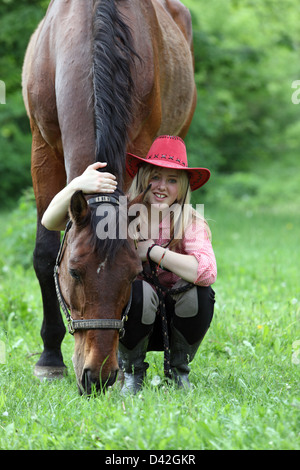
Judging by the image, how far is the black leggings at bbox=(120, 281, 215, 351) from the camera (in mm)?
3049

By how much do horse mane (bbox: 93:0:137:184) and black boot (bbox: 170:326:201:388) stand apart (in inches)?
37.8

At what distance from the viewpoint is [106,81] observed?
2.91 metres

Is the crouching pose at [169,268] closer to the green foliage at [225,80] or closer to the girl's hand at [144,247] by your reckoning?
the girl's hand at [144,247]

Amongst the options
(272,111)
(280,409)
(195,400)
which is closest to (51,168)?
(195,400)

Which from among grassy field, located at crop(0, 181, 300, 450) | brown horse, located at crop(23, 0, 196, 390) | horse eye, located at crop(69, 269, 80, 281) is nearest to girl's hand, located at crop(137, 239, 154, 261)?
brown horse, located at crop(23, 0, 196, 390)

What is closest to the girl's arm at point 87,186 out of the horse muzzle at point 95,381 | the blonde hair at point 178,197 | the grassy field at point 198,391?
the blonde hair at point 178,197

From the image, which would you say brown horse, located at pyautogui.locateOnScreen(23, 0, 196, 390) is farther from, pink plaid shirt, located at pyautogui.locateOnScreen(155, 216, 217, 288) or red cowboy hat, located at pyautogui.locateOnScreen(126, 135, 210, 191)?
pink plaid shirt, located at pyautogui.locateOnScreen(155, 216, 217, 288)

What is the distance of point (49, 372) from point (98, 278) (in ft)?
4.55

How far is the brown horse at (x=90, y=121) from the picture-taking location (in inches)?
102

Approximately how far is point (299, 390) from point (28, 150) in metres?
13.2

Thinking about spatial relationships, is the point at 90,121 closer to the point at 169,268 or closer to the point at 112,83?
the point at 112,83

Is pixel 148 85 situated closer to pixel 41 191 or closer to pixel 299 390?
pixel 41 191

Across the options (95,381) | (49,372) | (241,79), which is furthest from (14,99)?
(95,381)

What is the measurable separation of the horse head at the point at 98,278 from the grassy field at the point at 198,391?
0.15 metres
